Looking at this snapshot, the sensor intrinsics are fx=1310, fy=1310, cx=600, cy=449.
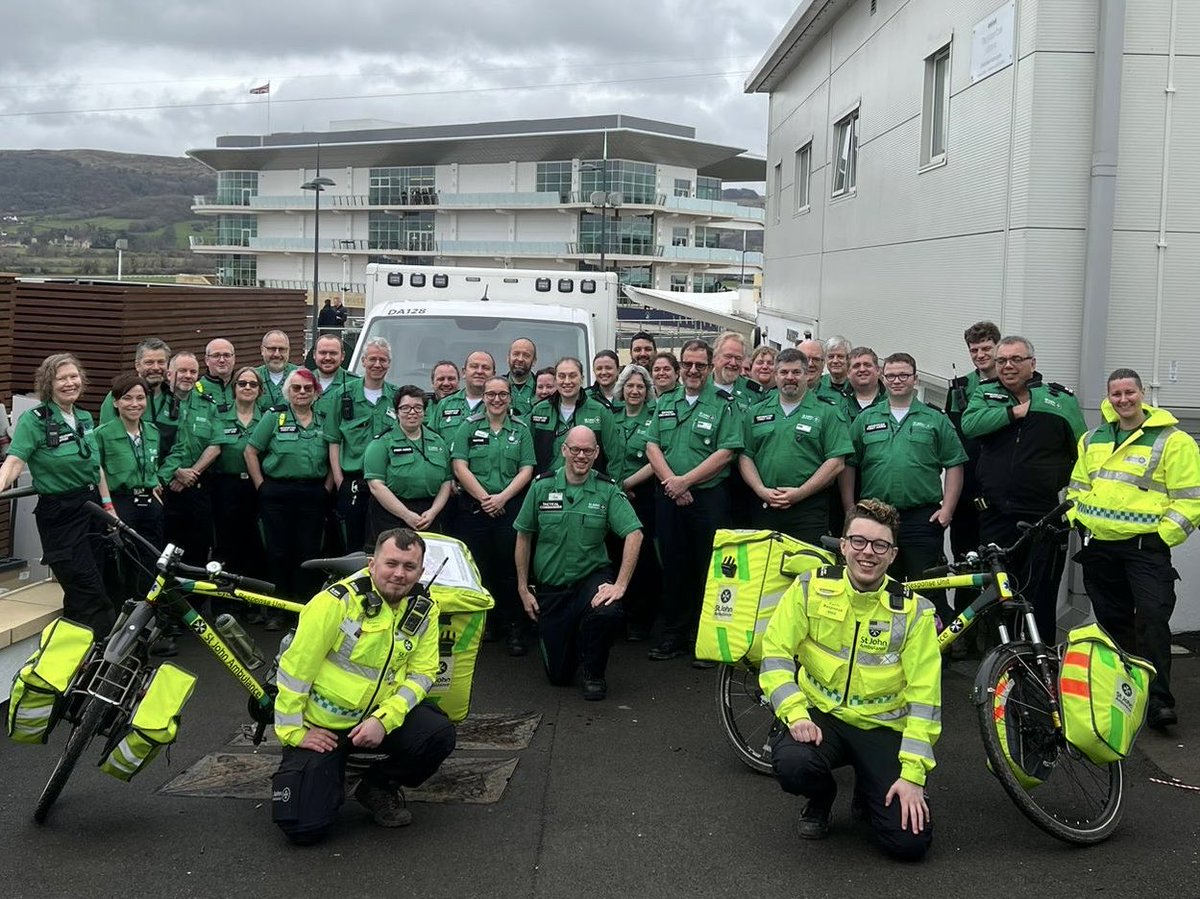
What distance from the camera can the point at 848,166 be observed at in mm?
16391

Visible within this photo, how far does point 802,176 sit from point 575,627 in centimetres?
1456

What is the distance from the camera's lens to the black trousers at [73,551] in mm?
7355

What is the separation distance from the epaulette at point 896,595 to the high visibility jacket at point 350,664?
1941mm

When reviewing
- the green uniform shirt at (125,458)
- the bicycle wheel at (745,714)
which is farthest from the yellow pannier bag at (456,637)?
the green uniform shirt at (125,458)

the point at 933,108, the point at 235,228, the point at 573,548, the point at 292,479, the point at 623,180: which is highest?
the point at 623,180

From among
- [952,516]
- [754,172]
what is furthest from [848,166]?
[754,172]

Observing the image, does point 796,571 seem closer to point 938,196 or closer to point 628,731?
point 628,731

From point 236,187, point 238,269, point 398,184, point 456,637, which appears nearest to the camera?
point 456,637

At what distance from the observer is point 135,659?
5.63 metres

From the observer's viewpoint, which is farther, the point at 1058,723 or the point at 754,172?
the point at 754,172

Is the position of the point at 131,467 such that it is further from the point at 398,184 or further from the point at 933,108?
the point at 398,184

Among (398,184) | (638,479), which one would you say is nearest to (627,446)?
(638,479)

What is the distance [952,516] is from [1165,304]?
7.52 feet

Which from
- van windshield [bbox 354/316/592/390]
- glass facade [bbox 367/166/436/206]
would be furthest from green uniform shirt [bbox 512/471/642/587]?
glass facade [bbox 367/166/436/206]
